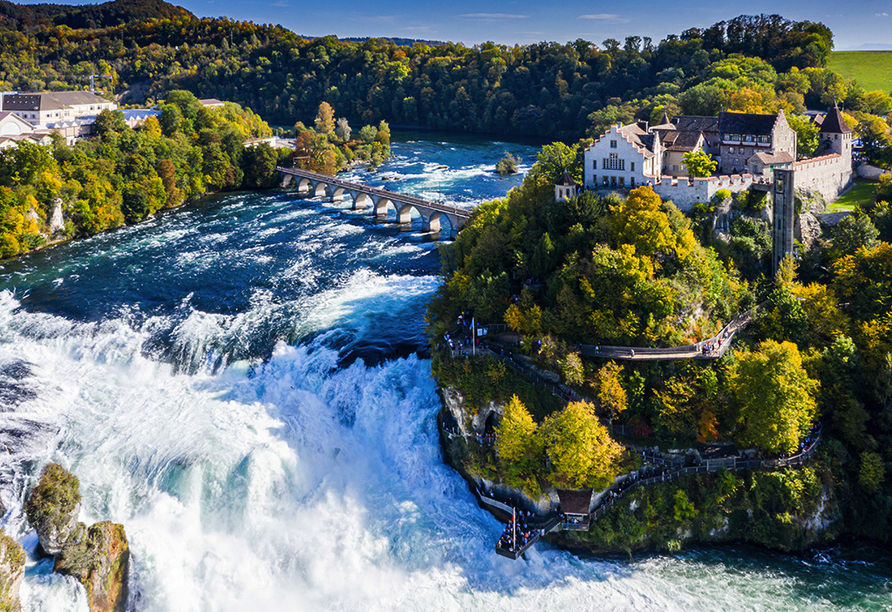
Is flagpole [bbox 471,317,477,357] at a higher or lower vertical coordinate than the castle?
lower

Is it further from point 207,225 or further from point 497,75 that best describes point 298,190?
point 497,75

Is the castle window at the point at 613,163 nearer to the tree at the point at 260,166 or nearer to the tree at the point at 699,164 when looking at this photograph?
the tree at the point at 699,164

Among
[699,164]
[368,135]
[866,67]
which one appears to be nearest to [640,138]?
[699,164]

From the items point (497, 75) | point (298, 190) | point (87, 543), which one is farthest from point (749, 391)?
point (497, 75)

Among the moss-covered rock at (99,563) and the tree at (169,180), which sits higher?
the tree at (169,180)

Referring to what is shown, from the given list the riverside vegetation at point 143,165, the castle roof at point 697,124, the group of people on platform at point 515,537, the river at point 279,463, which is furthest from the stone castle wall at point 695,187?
the riverside vegetation at point 143,165

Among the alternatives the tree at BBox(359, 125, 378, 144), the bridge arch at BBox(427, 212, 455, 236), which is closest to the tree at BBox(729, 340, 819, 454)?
the bridge arch at BBox(427, 212, 455, 236)

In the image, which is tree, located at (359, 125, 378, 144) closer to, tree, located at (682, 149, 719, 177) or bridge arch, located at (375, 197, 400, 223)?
bridge arch, located at (375, 197, 400, 223)
